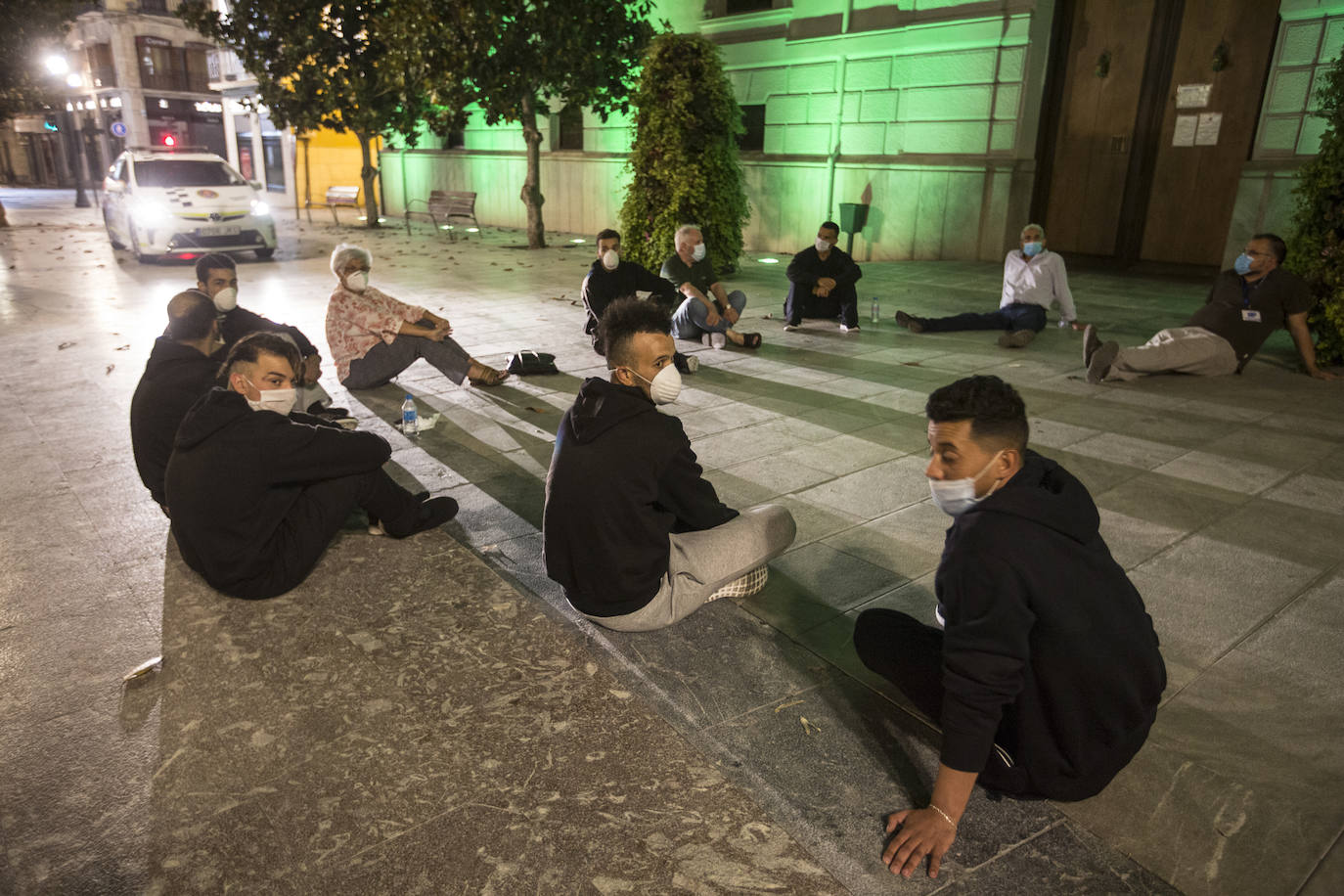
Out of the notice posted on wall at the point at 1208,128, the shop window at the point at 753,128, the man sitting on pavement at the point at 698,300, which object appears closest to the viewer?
the man sitting on pavement at the point at 698,300

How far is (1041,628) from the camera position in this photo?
2.17m

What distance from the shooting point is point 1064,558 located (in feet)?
7.05

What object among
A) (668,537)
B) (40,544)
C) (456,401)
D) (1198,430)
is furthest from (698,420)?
(40,544)

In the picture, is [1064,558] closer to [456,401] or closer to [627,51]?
[456,401]

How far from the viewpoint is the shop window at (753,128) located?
667 inches

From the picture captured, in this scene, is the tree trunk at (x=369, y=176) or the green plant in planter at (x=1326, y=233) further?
the tree trunk at (x=369, y=176)

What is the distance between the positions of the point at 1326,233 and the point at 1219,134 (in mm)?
5751

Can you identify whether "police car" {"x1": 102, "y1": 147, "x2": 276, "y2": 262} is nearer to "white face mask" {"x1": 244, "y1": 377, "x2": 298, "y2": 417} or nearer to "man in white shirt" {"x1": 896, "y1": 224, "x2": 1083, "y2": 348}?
"man in white shirt" {"x1": 896, "y1": 224, "x2": 1083, "y2": 348}

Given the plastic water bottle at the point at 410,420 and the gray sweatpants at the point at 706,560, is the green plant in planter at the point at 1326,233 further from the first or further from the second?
the plastic water bottle at the point at 410,420

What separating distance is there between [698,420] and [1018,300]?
460 cm

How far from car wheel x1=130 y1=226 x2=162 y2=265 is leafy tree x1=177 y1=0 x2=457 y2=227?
209 inches

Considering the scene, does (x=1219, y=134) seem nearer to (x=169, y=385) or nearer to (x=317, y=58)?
(x=169, y=385)

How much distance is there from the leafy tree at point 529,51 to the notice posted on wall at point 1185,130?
332 inches

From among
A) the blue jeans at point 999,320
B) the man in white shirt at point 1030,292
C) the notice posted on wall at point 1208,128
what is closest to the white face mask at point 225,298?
the blue jeans at point 999,320
